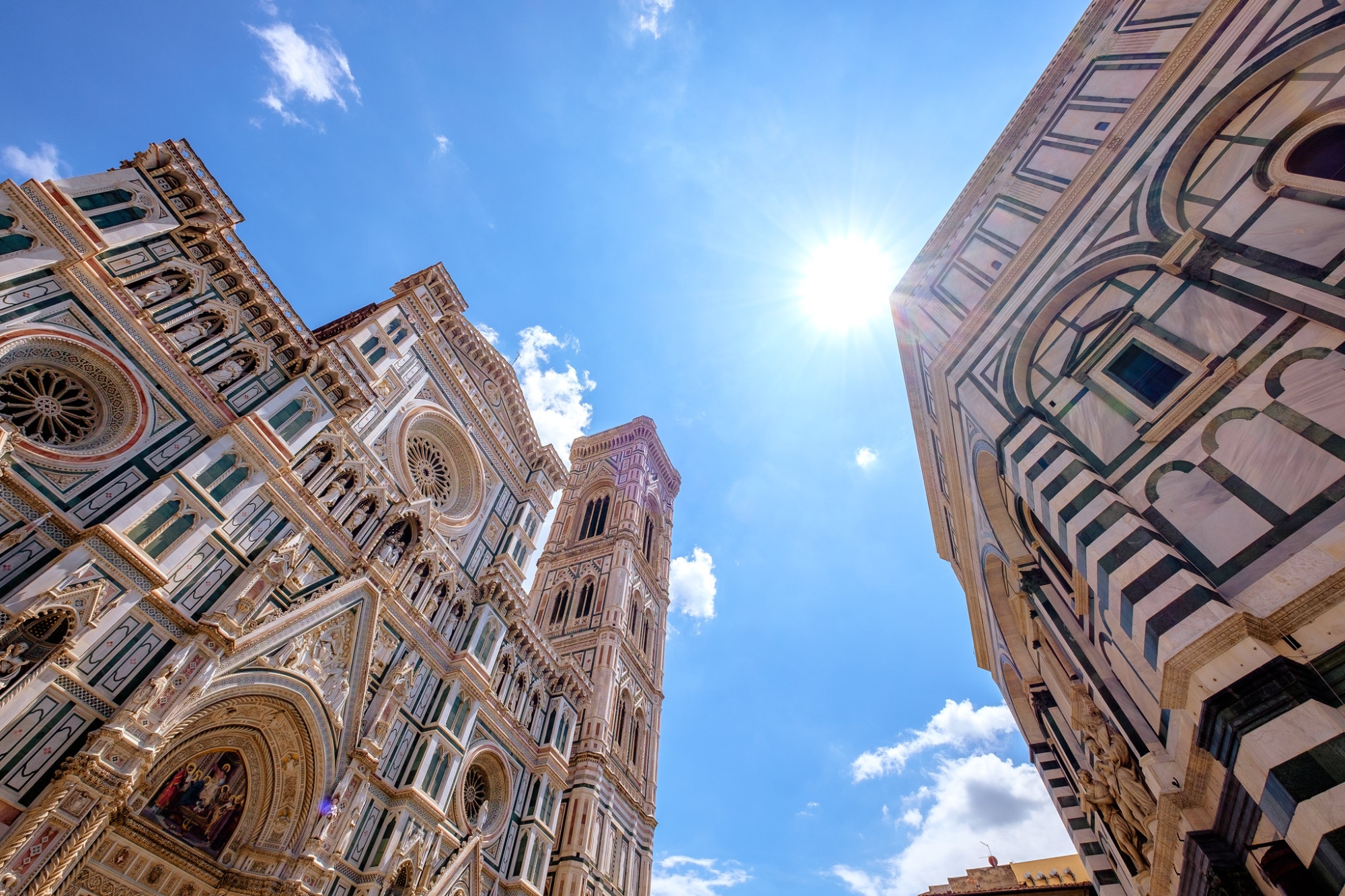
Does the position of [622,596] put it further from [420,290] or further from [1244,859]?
[1244,859]

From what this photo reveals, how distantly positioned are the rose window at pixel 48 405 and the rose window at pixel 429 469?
7866mm

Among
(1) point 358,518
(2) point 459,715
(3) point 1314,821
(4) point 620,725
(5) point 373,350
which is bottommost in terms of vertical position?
(3) point 1314,821

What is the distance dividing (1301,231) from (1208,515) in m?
3.22

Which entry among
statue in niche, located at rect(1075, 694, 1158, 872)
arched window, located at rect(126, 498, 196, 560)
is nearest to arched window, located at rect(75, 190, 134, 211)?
arched window, located at rect(126, 498, 196, 560)

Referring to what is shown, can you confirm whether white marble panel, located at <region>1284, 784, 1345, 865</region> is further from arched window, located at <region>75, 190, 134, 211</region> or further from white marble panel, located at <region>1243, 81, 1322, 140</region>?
arched window, located at <region>75, 190, 134, 211</region>

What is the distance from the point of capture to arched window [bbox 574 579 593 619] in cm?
3125

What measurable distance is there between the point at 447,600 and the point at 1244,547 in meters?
16.9

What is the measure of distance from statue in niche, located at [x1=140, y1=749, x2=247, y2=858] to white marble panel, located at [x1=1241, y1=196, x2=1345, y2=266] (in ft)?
57.2

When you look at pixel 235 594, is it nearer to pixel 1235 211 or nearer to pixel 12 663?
pixel 12 663

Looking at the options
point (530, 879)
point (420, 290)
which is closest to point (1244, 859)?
point (530, 879)

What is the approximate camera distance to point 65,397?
10742 millimetres

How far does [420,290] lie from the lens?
72.6ft

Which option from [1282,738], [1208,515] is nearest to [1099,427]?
[1208,515]

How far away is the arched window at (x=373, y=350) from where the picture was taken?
18328 millimetres
